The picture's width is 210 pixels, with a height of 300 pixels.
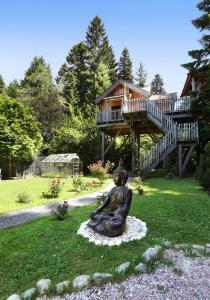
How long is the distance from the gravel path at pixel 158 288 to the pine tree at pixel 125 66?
4715 cm

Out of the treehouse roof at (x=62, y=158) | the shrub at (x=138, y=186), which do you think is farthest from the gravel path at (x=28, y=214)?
the treehouse roof at (x=62, y=158)

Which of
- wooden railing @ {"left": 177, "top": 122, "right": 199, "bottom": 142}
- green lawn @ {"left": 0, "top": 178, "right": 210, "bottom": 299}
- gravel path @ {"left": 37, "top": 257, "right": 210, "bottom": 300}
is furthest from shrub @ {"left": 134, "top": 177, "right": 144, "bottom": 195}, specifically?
wooden railing @ {"left": 177, "top": 122, "right": 199, "bottom": 142}

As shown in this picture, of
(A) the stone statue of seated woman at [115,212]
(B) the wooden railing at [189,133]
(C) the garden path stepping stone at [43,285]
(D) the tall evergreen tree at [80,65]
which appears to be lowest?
(C) the garden path stepping stone at [43,285]

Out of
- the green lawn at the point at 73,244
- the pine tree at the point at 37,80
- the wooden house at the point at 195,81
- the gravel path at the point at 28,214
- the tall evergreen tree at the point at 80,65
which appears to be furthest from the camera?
the tall evergreen tree at the point at 80,65

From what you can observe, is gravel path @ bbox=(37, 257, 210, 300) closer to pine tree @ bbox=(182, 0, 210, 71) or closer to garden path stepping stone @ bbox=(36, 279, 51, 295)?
garden path stepping stone @ bbox=(36, 279, 51, 295)

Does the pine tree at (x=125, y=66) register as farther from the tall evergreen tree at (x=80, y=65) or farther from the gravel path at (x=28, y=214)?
the gravel path at (x=28, y=214)

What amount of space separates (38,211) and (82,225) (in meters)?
3.44

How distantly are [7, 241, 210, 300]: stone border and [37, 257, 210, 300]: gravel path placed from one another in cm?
13

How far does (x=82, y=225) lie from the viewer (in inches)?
260

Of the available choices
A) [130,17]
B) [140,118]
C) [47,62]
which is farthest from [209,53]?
[47,62]

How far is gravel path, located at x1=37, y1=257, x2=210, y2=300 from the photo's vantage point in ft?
13.1

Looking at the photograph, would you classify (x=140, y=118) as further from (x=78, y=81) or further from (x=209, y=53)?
(x=78, y=81)

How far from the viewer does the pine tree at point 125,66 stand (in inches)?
1946

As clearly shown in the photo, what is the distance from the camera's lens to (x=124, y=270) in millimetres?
4594
